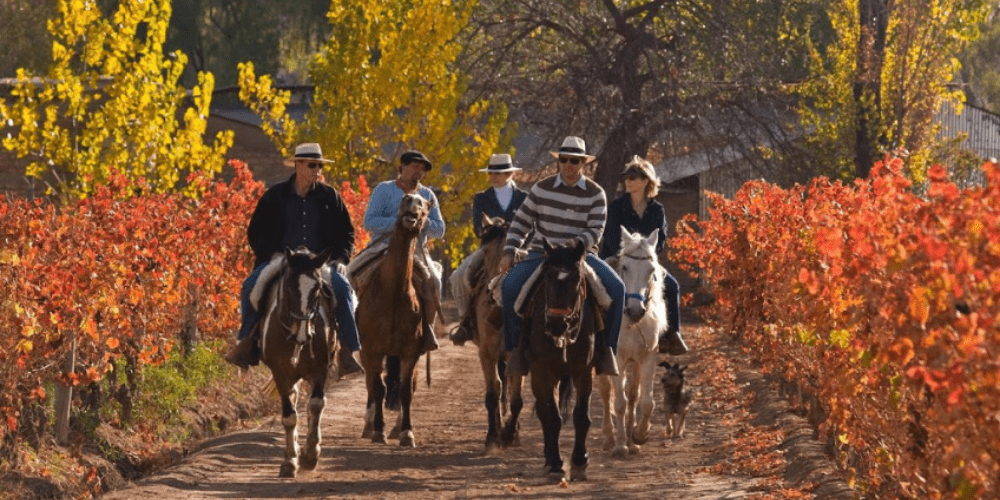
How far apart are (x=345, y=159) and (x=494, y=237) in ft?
38.3

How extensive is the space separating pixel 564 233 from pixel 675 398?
3009 mm

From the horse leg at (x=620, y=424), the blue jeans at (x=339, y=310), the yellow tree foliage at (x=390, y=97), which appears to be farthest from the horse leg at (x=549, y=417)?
the yellow tree foliage at (x=390, y=97)

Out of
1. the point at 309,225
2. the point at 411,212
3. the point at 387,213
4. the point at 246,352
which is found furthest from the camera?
the point at 387,213

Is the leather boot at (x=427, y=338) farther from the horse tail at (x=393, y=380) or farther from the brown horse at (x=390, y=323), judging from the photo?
the horse tail at (x=393, y=380)

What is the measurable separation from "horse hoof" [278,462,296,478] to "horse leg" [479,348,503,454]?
7.27ft

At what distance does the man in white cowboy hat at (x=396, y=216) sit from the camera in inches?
604

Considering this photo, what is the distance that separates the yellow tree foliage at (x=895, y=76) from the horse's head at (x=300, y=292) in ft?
75.5

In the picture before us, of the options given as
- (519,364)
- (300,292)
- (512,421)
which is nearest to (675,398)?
(512,421)

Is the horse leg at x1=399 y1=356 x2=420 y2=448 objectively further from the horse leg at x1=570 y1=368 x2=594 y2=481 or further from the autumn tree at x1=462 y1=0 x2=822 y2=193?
the autumn tree at x1=462 y1=0 x2=822 y2=193

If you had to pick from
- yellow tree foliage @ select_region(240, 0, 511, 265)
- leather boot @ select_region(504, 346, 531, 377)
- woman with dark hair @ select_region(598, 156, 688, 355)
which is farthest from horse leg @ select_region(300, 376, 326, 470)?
yellow tree foliage @ select_region(240, 0, 511, 265)

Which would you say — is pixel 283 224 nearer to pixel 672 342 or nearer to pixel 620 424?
pixel 620 424

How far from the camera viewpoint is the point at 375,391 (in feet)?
50.4

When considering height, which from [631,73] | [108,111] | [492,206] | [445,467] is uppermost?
[631,73]

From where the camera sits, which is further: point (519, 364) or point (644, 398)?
point (644, 398)
